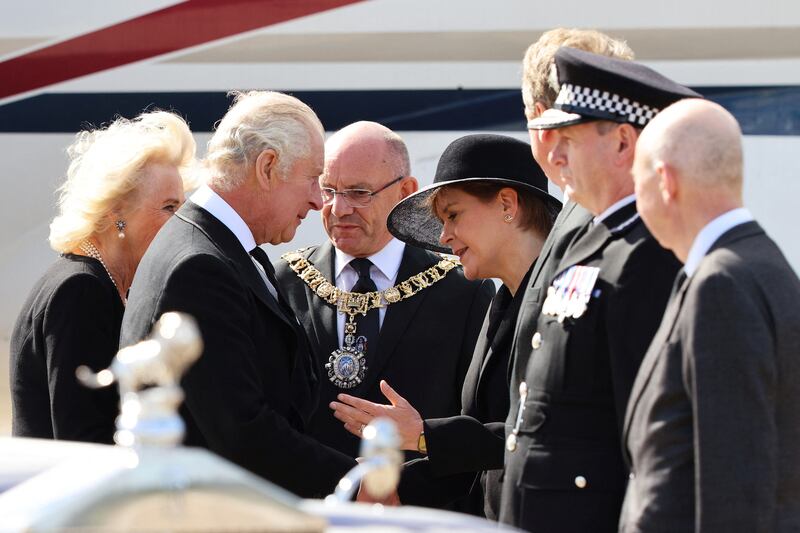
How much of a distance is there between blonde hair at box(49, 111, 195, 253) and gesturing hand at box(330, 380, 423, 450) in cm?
79

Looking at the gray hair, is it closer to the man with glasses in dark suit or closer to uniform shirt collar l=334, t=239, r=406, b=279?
uniform shirt collar l=334, t=239, r=406, b=279

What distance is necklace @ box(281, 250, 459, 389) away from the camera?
337 centimetres

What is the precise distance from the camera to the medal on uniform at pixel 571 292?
7.58ft

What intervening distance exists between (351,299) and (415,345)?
23 centimetres

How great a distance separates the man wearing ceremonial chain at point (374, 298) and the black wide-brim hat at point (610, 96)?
43.7 inches

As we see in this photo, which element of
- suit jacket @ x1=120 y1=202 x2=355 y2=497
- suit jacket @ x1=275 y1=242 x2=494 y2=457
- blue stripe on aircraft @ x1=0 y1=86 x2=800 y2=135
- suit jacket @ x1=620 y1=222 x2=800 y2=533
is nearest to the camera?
suit jacket @ x1=620 y1=222 x2=800 y2=533

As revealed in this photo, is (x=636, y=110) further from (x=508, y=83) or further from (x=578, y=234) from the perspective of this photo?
(x=508, y=83)

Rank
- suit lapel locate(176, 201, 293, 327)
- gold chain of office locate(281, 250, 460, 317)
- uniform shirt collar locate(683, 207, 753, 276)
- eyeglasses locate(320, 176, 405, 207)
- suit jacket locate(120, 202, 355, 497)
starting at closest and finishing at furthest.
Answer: uniform shirt collar locate(683, 207, 753, 276) < suit jacket locate(120, 202, 355, 497) < suit lapel locate(176, 201, 293, 327) < gold chain of office locate(281, 250, 460, 317) < eyeglasses locate(320, 176, 405, 207)

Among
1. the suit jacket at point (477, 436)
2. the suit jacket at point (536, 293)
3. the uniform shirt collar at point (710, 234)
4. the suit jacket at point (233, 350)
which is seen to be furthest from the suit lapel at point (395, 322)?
the uniform shirt collar at point (710, 234)

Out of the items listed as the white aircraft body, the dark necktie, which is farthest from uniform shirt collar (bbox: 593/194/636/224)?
the white aircraft body

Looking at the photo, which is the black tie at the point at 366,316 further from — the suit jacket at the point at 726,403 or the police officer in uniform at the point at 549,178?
the suit jacket at the point at 726,403

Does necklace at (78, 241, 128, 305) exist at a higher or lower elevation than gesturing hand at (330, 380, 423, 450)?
higher

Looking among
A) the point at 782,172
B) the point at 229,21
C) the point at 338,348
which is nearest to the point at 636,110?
the point at 338,348

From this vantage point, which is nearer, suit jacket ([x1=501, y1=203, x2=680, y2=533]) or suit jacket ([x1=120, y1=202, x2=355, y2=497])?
suit jacket ([x1=501, y1=203, x2=680, y2=533])
